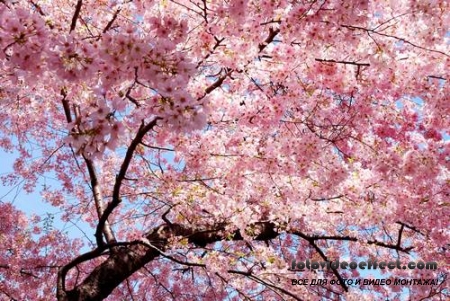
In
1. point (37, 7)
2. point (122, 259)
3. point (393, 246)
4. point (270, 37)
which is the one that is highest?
point (37, 7)

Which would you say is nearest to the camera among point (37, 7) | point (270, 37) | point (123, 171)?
point (270, 37)

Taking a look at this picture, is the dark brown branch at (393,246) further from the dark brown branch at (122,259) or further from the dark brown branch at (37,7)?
the dark brown branch at (37,7)

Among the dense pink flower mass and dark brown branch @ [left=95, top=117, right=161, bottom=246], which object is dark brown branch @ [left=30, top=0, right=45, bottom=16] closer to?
the dense pink flower mass

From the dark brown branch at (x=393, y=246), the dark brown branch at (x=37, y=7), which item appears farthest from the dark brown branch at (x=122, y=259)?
the dark brown branch at (x=37, y=7)

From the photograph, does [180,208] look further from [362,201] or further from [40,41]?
[40,41]

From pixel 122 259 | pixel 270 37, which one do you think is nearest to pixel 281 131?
pixel 270 37

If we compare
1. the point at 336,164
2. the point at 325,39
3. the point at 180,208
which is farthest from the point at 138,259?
the point at 325,39

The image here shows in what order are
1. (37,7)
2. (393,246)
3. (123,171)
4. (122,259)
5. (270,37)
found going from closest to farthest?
(270,37), (123,171), (37,7), (122,259), (393,246)

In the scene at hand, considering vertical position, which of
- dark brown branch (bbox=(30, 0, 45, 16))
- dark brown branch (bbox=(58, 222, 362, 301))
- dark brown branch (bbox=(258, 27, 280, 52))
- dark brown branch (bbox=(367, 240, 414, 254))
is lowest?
dark brown branch (bbox=(58, 222, 362, 301))

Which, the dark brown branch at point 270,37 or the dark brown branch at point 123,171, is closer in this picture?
the dark brown branch at point 123,171

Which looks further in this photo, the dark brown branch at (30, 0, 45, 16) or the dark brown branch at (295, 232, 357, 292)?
the dark brown branch at (295, 232, 357, 292)

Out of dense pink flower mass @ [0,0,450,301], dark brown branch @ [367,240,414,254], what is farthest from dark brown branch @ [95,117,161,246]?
dark brown branch @ [367,240,414,254]

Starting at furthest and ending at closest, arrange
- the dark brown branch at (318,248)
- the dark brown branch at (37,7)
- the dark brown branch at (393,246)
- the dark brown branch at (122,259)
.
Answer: the dark brown branch at (393,246) < the dark brown branch at (318,248) < the dark brown branch at (122,259) < the dark brown branch at (37,7)

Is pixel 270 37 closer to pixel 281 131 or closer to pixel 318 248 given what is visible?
pixel 281 131
